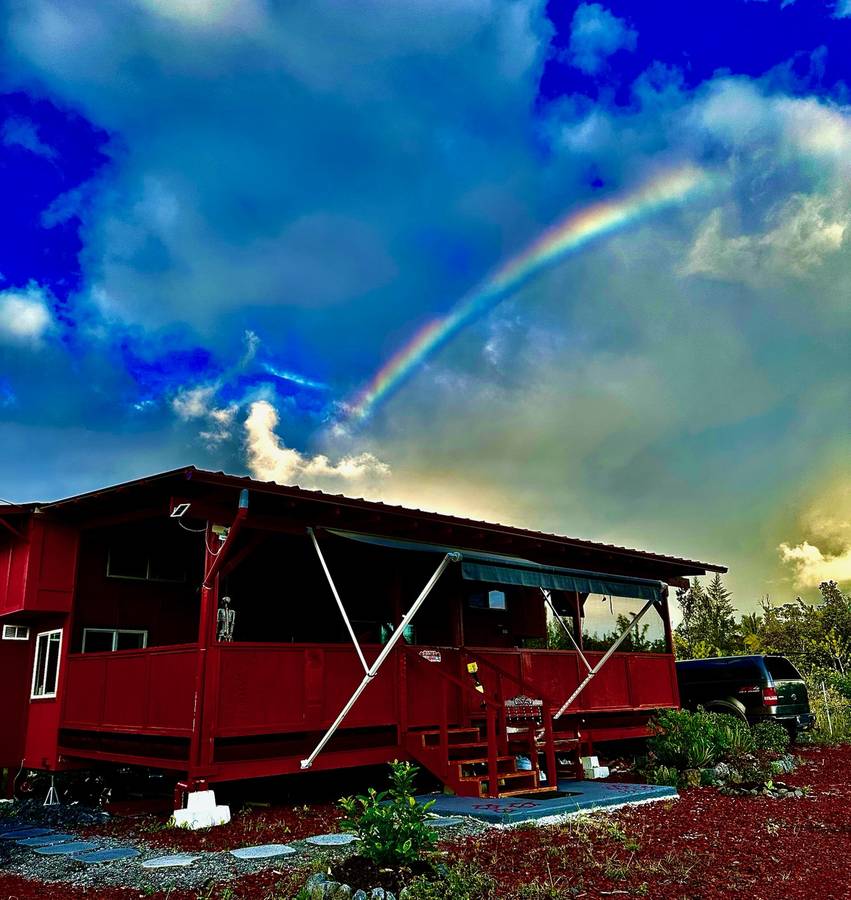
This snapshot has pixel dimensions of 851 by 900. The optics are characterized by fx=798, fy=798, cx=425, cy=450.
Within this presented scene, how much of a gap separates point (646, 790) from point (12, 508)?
971cm

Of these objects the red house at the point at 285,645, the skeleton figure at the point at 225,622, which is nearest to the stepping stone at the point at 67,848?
the red house at the point at 285,645

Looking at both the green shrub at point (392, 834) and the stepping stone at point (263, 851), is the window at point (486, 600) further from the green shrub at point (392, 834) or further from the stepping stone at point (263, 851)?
the green shrub at point (392, 834)

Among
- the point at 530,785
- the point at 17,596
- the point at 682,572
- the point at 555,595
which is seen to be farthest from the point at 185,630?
the point at 682,572

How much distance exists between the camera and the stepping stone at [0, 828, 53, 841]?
345 inches

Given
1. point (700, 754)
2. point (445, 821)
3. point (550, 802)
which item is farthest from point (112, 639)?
point (700, 754)

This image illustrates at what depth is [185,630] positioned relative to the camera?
44.2 ft

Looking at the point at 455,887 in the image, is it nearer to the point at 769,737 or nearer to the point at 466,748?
the point at 466,748

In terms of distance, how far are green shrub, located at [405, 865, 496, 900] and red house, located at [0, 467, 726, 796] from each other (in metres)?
3.86

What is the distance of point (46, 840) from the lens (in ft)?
27.9

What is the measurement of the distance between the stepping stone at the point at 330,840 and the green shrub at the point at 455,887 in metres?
1.86

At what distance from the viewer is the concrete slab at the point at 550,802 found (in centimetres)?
859

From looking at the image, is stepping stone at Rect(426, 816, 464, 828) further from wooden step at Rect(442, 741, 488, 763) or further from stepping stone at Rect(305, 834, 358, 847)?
wooden step at Rect(442, 741, 488, 763)

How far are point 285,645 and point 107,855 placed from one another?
311cm

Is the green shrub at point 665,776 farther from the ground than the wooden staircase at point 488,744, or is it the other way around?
the wooden staircase at point 488,744
